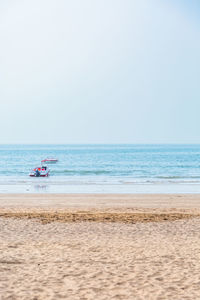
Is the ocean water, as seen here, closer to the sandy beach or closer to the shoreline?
the shoreline

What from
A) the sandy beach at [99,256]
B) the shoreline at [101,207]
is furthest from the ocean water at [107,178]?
the sandy beach at [99,256]

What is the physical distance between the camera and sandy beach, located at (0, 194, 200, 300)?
287 inches

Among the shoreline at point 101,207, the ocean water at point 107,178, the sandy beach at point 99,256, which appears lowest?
the ocean water at point 107,178

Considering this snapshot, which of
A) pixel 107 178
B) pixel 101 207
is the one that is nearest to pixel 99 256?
pixel 101 207

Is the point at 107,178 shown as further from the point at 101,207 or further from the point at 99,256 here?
the point at 99,256

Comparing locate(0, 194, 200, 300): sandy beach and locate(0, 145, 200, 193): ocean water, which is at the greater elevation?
locate(0, 194, 200, 300): sandy beach

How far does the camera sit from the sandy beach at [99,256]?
730 centimetres

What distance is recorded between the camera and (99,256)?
31.7ft

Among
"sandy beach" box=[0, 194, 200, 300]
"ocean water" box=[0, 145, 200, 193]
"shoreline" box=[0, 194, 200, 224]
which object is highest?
"sandy beach" box=[0, 194, 200, 300]

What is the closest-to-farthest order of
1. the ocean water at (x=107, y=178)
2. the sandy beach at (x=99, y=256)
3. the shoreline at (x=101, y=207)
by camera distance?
the sandy beach at (x=99, y=256) < the shoreline at (x=101, y=207) < the ocean water at (x=107, y=178)

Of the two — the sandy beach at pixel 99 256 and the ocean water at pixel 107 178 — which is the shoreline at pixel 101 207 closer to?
the sandy beach at pixel 99 256

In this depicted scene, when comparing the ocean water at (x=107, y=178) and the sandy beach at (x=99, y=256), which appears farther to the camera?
the ocean water at (x=107, y=178)

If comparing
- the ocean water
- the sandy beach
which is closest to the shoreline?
the sandy beach

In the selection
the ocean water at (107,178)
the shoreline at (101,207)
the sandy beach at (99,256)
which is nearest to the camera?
the sandy beach at (99,256)
